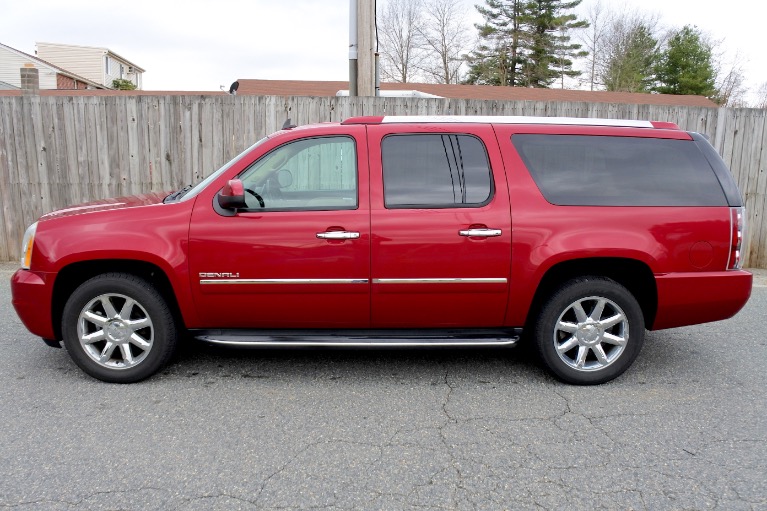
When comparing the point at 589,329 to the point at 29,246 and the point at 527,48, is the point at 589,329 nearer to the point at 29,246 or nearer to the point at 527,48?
the point at 29,246

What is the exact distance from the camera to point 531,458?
3139 mm

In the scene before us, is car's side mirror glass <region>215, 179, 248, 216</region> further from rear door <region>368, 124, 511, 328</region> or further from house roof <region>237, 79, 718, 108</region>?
house roof <region>237, 79, 718, 108</region>

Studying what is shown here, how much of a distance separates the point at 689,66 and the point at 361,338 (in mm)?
37111

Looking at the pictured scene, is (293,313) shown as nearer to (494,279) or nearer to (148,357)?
(148,357)

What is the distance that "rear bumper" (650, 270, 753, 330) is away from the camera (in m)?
4.04

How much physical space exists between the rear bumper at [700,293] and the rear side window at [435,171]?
4.69ft

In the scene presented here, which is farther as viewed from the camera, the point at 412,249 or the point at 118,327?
the point at 118,327

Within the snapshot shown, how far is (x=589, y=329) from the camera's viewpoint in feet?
13.5

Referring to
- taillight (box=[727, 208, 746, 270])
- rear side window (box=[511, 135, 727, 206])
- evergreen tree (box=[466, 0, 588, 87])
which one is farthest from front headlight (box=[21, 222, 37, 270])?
evergreen tree (box=[466, 0, 588, 87])

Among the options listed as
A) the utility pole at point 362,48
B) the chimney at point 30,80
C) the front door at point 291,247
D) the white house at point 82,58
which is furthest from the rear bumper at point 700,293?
the white house at point 82,58

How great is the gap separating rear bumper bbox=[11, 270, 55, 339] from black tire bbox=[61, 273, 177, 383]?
133mm

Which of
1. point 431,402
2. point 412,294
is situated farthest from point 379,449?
point 412,294

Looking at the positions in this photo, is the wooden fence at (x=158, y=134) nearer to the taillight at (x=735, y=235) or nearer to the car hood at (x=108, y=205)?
the car hood at (x=108, y=205)

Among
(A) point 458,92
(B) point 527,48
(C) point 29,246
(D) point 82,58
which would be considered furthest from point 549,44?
(C) point 29,246
